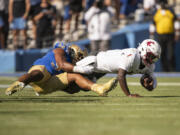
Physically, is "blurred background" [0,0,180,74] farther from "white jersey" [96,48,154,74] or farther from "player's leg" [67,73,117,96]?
"player's leg" [67,73,117,96]

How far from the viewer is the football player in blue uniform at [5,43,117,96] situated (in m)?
7.94

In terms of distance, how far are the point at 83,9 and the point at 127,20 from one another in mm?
1568

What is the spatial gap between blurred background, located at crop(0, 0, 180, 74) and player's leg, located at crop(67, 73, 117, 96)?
7589 mm

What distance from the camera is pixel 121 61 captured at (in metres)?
8.02

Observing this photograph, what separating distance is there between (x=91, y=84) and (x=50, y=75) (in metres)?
0.84

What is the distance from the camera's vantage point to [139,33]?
1844 cm

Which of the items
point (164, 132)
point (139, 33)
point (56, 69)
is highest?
point (139, 33)

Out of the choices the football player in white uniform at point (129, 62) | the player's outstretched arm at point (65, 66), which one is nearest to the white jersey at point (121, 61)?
the football player in white uniform at point (129, 62)

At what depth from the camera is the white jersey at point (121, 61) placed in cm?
798

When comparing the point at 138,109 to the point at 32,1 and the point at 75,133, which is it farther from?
the point at 32,1

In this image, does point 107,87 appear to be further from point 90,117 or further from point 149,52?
point 90,117

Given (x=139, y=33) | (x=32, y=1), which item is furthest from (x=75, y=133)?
(x=139, y=33)

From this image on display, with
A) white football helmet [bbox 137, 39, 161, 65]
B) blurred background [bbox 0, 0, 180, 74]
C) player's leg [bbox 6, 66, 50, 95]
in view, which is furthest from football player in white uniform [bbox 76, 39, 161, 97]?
blurred background [bbox 0, 0, 180, 74]

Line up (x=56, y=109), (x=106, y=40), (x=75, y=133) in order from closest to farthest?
1. (x=75, y=133)
2. (x=56, y=109)
3. (x=106, y=40)
